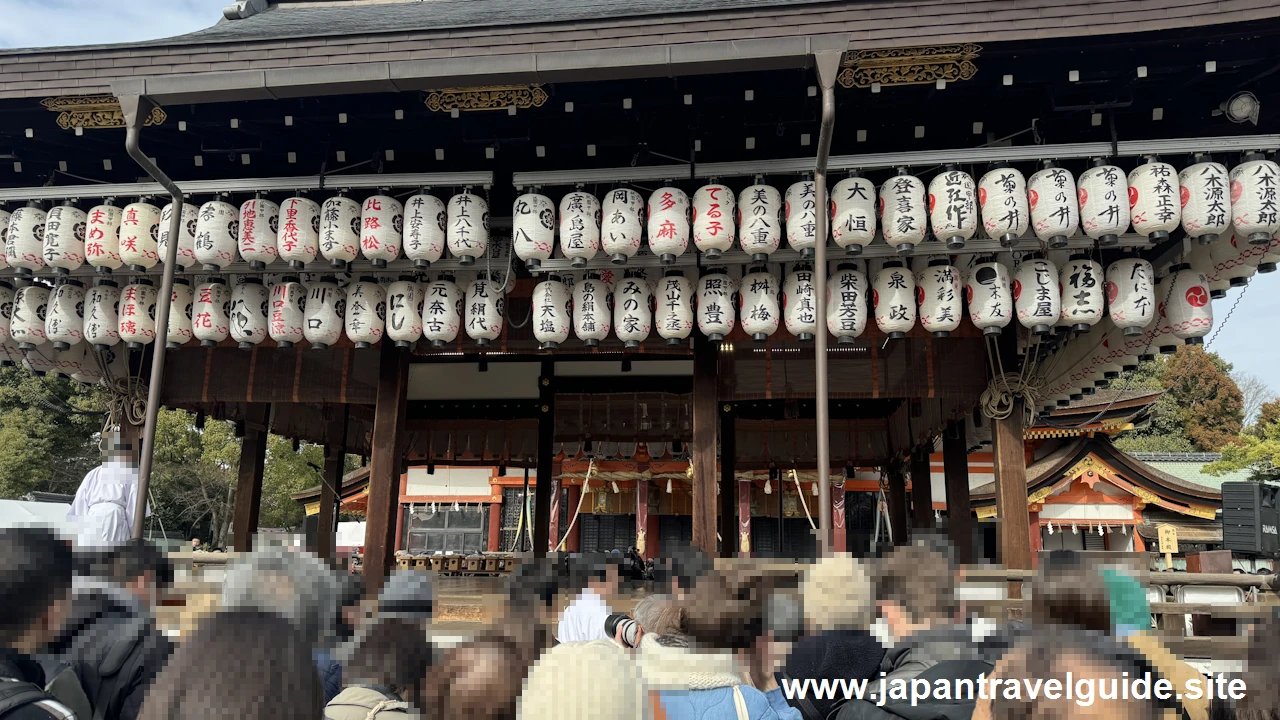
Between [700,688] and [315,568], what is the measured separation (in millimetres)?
1663

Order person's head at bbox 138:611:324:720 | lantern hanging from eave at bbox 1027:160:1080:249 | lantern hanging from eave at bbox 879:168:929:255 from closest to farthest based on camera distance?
person's head at bbox 138:611:324:720 < lantern hanging from eave at bbox 1027:160:1080:249 < lantern hanging from eave at bbox 879:168:929:255

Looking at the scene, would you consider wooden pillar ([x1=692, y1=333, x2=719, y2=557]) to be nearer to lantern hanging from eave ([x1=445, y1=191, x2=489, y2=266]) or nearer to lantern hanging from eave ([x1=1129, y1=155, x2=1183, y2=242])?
lantern hanging from eave ([x1=445, y1=191, x2=489, y2=266])

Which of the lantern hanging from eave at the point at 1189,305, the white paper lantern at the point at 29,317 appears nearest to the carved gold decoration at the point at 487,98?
the white paper lantern at the point at 29,317

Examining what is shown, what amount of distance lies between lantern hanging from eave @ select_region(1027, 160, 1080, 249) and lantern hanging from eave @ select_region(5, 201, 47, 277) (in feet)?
28.3

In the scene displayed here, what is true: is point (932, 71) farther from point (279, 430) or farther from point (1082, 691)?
point (279, 430)

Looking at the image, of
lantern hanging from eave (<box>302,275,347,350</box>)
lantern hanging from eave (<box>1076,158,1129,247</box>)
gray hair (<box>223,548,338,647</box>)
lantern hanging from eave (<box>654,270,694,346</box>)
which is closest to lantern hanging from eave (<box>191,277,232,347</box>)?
lantern hanging from eave (<box>302,275,347,350</box>)

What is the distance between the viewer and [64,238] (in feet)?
23.1

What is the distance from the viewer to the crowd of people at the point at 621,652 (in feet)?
5.74

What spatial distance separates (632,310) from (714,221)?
3.62ft

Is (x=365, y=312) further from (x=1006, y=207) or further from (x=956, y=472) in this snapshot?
(x=956, y=472)

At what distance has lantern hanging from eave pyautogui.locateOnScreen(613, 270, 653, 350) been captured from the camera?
22.5ft

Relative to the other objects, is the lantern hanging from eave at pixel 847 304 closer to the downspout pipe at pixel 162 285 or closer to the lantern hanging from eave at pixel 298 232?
the lantern hanging from eave at pixel 298 232

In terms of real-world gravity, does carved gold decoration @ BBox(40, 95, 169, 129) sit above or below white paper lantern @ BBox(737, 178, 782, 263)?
above

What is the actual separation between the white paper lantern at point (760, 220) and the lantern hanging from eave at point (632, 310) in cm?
104
